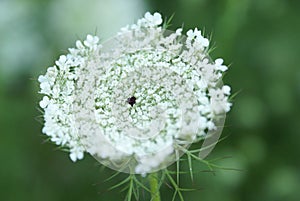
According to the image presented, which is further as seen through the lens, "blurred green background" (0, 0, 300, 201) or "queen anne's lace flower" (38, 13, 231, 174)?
"blurred green background" (0, 0, 300, 201)

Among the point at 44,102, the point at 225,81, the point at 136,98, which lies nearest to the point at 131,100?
the point at 136,98

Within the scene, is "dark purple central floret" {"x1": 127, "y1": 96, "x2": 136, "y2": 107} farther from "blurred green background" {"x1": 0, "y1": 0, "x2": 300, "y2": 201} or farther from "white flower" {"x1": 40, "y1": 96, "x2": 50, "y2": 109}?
"blurred green background" {"x1": 0, "y1": 0, "x2": 300, "y2": 201}

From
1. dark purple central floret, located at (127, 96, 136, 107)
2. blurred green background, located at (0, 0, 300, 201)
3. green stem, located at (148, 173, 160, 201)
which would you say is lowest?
green stem, located at (148, 173, 160, 201)

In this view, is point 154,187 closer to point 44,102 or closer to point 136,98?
point 136,98

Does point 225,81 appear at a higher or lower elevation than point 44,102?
higher

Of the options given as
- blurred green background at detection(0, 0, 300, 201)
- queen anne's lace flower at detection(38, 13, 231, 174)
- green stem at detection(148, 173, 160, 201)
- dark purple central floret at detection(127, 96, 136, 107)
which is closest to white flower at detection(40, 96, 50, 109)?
queen anne's lace flower at detection(38, 13, 231, 174)

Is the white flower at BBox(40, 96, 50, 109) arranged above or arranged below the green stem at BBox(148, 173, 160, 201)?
above
